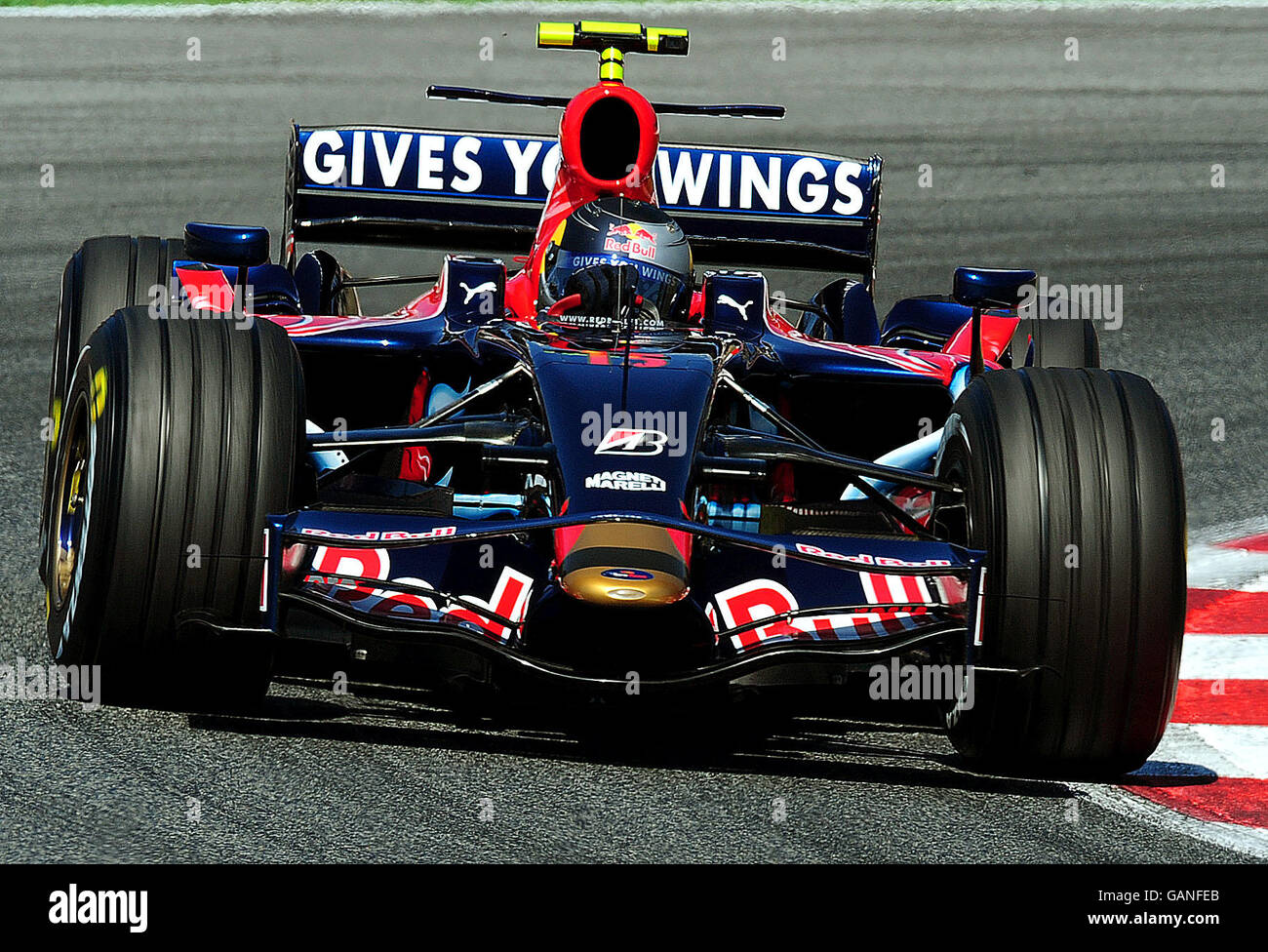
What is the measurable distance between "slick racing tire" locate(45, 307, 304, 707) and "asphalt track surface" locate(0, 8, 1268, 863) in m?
0.22

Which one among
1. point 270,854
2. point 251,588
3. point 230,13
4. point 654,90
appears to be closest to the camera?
point 270,854

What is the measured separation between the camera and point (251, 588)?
502 centimetres

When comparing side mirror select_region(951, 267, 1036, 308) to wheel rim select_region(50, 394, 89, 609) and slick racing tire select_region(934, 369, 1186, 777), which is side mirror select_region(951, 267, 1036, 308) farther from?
wheel rim select_region(50, 394, 89, 609)

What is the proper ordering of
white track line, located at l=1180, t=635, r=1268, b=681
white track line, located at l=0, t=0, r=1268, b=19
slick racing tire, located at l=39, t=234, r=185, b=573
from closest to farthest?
white track line, located at l=1180, t=635, r=1268, b=681 < slick racing tire, located at l=39, t=234, r=185, b=573 < white track line, located at l=0, t=0, r=1268, b=19

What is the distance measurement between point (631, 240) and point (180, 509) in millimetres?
2163

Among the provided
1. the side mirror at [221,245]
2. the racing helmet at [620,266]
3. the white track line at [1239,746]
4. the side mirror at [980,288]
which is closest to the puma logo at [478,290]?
the racing helmet at [620,266]

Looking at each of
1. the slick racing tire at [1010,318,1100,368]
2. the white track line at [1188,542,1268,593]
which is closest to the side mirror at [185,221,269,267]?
the slick racing tire at [1010,318,1100,368]

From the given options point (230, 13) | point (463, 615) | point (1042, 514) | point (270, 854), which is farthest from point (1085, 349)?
point (230, 13)

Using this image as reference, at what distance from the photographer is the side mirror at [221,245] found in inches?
266

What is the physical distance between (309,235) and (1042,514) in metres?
4.21

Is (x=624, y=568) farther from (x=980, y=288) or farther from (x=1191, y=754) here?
(x=980, y=288)

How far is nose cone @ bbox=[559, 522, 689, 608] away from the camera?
493 cm

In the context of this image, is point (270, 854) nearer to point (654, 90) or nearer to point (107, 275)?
point (107, 275)

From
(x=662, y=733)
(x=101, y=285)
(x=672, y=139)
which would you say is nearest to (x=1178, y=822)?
(x=662, y=733)
